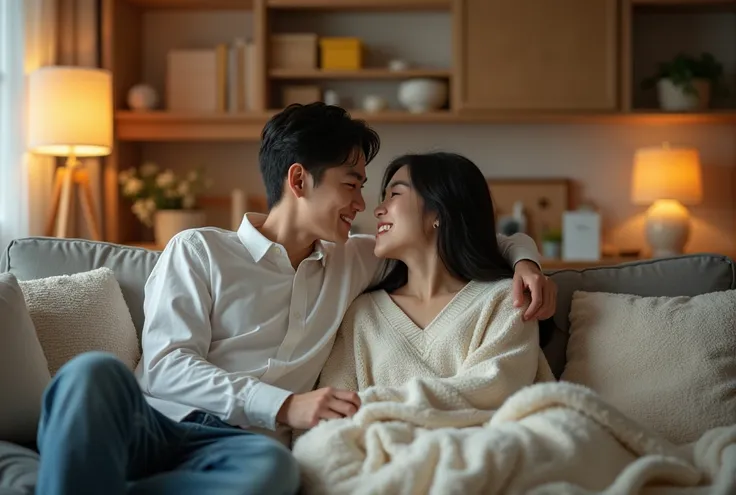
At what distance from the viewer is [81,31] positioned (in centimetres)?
427

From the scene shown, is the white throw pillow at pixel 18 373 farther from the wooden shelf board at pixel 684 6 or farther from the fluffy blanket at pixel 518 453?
the wooden shelf board at pixel 684 6

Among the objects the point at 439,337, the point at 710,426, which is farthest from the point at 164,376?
the point at 710,426

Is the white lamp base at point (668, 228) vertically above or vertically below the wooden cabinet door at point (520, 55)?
below

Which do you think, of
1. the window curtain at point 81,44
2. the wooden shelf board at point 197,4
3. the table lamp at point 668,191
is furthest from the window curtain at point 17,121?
the table lamp at point 668,191

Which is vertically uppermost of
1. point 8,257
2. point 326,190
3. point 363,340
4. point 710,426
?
point 326,190

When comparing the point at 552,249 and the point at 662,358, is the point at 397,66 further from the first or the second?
the point at 662,358

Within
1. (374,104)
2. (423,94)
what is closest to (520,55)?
(423,94)

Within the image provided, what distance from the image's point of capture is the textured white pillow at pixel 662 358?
80.0 inches

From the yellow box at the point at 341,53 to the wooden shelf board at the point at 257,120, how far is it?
0.74 ft

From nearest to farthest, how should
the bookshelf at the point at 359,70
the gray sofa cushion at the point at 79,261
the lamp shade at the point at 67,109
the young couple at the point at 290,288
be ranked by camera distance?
the young couple at the point at 290,288 → the gray sofa cushion at the point at 79,261 → the lamp shade at the point at 67,109 → the bookshelf at the point at 359,70

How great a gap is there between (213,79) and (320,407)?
9.54 ft

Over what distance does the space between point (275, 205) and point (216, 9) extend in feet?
8.40

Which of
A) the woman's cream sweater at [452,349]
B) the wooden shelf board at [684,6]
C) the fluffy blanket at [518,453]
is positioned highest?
the wooden shelf board at [684,6]

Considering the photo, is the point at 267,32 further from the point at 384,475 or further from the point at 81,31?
the point at 384,475
